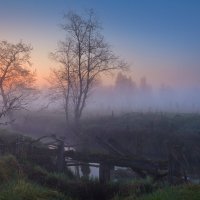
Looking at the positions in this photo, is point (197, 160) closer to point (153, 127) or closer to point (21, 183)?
point (153, 127)

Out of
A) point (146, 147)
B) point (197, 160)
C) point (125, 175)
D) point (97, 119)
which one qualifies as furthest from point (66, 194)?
point (97, 119)

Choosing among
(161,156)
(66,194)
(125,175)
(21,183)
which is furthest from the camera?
(161,156)

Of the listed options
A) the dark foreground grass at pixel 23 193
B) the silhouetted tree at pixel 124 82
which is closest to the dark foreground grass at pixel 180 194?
the dark foreground grass at pixel 23 193

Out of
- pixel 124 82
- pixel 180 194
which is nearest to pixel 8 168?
pixel 180 194

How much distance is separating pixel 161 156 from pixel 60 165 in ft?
36.9

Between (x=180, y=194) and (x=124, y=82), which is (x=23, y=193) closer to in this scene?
(x=180, y=194)

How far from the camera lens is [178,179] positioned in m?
17.7

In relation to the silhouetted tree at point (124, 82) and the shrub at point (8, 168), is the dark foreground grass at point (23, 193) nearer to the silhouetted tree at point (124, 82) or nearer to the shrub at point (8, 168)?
the shrub at point (8, 168)

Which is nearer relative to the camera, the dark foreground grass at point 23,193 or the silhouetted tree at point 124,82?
the dark foreground grass at point 23,193

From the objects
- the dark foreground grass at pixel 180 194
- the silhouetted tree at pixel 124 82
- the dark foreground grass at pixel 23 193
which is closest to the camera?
the dark foreground grass at pixel 180 194

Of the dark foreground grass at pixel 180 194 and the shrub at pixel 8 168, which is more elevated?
the shrub at pixel 8 168

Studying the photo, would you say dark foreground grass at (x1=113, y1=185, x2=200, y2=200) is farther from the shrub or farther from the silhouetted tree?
the silhouetted tree

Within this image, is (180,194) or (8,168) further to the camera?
(8,168)

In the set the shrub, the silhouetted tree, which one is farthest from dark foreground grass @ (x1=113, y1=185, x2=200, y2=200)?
the silhouetted tree
